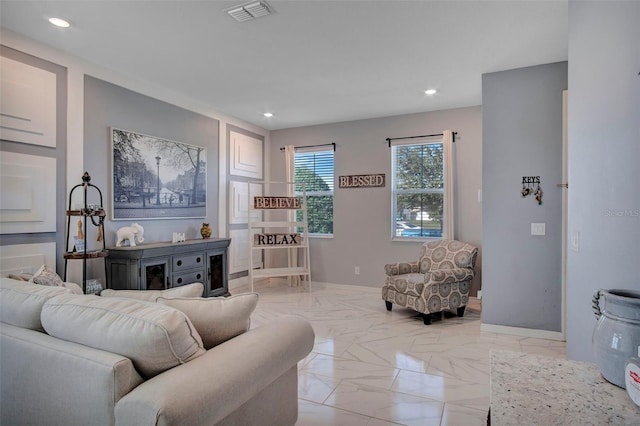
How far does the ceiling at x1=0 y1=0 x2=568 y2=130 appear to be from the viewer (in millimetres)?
2553

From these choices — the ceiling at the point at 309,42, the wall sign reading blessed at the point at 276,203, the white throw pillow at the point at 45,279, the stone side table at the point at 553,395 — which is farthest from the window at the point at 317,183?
the stone side table at the point at 553,395

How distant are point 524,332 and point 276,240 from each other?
11.4 ft

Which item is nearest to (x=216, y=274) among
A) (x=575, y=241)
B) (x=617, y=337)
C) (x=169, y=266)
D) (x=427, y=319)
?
(x=169, y=266)

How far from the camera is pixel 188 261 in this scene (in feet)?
13.7

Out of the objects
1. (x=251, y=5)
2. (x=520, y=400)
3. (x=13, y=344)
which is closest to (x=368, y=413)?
(x=520, y=400)

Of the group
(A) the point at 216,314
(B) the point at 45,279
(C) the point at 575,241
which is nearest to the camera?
(A) the point at 216,314

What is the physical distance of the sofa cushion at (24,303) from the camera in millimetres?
1533

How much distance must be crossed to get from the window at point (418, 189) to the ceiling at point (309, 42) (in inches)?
39.5

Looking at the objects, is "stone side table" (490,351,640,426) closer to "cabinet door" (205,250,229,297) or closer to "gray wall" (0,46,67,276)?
"gray wall" (0,46,67,276)

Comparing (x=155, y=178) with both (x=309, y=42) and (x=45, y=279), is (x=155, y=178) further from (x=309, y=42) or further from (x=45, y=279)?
(x=309, y=42)

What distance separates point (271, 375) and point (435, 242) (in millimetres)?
3669

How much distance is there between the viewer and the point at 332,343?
11.0 feet

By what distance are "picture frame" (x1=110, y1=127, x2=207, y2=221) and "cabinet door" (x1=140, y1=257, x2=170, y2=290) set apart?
2.01ft

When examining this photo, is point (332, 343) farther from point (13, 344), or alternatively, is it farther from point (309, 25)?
point (309, 25)
